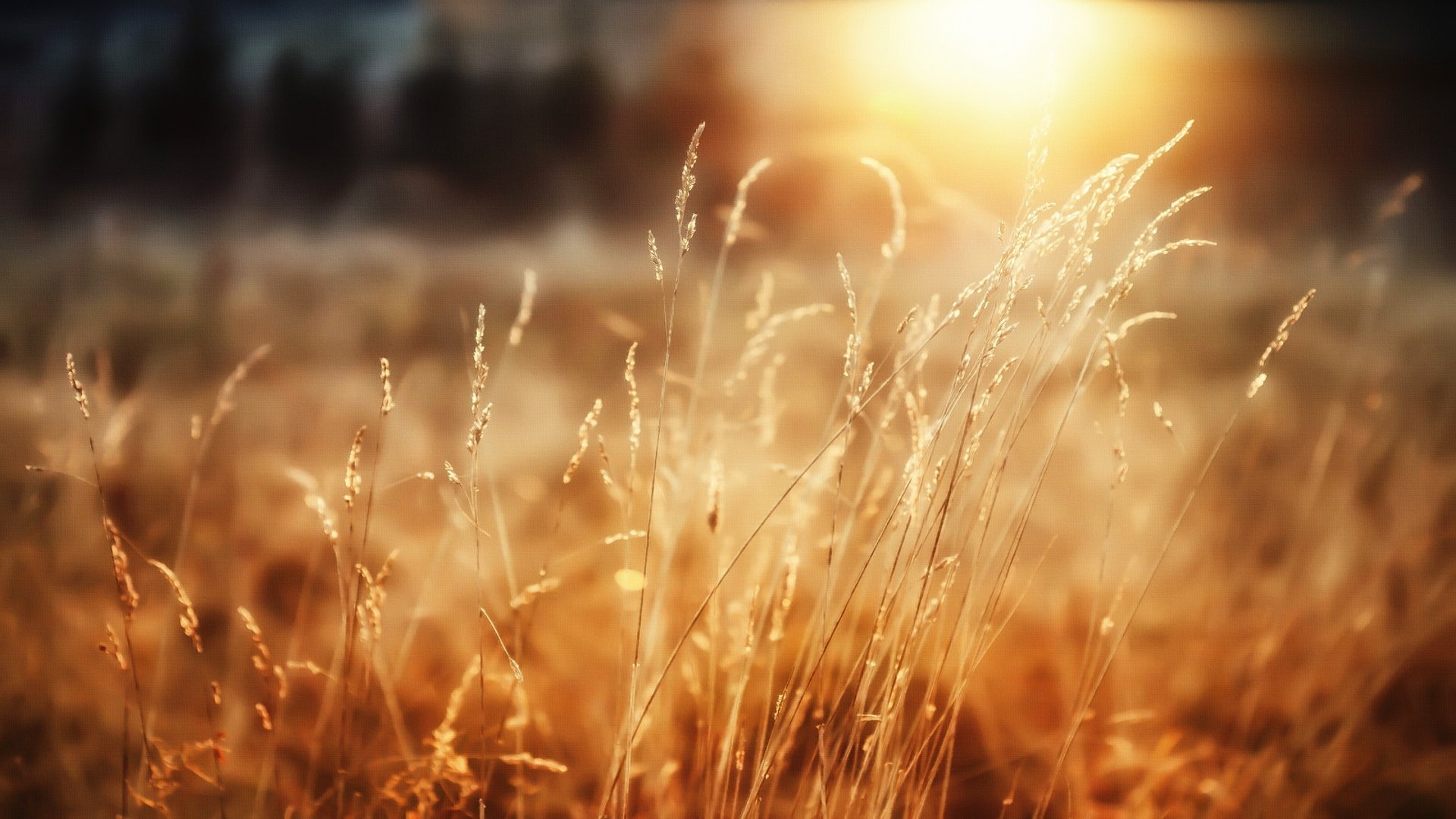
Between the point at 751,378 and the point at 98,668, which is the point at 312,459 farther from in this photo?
the point at 751,378

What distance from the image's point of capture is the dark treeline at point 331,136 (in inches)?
380

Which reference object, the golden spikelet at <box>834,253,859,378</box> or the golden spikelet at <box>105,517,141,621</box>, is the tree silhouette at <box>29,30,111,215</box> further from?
the golden spikelet at <box>834,253,859,378</box>

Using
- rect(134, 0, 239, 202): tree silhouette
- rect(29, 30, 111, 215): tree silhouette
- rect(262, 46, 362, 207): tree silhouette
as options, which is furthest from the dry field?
rect(134, 0, 239, 202): tree silhouette

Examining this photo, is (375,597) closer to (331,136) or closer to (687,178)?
(687,178)

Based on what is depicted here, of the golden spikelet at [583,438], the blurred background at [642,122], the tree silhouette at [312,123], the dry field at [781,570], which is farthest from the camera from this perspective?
the tree silhouette at [312,123]

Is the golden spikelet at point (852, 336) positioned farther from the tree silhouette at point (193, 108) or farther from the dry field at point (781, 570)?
the tree silhouette at point (193, 108)

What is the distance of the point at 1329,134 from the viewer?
6.73 meters

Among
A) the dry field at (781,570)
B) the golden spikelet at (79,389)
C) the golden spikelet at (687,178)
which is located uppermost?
the golden spikelet at (687,178)

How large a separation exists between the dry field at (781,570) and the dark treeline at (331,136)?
21.9 ft

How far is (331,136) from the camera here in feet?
36.5

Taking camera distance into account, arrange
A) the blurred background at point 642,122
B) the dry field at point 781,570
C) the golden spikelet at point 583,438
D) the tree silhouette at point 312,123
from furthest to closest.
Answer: the tree silhouette at point 312,123, the blurred background at point 642,122, the dry field at point 781,570, the golden spikelet at point 583,438

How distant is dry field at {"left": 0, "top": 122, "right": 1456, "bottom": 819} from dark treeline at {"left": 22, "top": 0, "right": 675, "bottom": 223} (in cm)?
668

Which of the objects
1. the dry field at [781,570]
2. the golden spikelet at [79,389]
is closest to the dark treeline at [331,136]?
the dry field at [781,570]

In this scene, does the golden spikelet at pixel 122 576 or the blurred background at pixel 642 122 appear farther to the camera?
the blurred background at pixel 642 122
